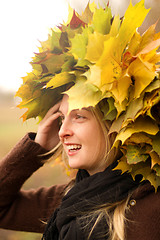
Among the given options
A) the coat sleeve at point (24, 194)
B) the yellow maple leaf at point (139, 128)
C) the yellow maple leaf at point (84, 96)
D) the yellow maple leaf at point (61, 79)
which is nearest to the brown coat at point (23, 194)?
the coat sleeve at point (24, 194)

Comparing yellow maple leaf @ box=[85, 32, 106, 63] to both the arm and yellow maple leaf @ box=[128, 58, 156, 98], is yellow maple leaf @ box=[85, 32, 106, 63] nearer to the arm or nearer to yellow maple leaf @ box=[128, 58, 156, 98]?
yellow maple leaf @ box=[128, 58, 156, 98]

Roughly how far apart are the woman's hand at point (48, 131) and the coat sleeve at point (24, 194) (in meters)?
0.04

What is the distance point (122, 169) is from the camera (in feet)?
3.66

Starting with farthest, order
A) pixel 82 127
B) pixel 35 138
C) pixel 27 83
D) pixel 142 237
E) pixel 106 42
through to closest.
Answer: pixel 35 138, pixel 27 83, pixel 82 127, pixel 142 237, pixel 106 42

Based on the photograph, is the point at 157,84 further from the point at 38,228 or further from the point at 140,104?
the point at 38,228

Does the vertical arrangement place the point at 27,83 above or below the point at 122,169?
above

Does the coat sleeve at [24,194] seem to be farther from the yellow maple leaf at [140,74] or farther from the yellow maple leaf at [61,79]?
the yellow maple leaf at [140,74]

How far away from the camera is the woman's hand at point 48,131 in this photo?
60.2 inches

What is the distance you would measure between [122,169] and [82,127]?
250 mm

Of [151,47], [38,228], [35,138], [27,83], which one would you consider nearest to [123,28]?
[151,47]

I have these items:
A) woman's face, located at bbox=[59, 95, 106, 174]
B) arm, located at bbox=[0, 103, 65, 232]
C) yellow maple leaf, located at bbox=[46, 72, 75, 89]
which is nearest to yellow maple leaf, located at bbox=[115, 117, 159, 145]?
woman's face, located at bbox=[59, 95, 106, 174]

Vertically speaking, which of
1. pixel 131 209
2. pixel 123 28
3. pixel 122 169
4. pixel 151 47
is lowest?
pixel 131 209

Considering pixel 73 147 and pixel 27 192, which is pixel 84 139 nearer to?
pixel 73 147

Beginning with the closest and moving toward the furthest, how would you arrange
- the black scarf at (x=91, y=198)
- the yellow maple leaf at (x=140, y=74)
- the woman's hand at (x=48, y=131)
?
1. the yellow maple leaf at (x=140, y=74)
2. the black scarf at (x=91, y=198)
3. the woman's hand at (x=48, y=131)
